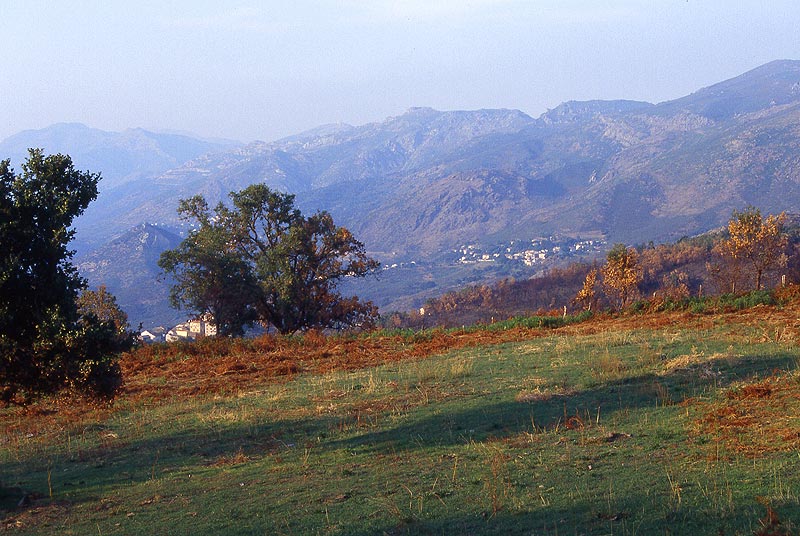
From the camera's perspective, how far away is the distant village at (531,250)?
504 ft

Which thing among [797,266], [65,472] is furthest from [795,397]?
[797,266]

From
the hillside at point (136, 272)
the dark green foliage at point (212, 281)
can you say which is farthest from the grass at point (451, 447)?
the hillside at point (136, 272)

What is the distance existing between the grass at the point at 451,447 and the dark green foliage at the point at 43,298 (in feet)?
4.76

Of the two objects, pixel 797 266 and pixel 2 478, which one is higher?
pixel 2 478

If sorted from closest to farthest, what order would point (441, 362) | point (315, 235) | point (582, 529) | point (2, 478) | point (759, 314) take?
point (582, 529), point (2, 478), point (441, 362), point (759, 314), point (315, 235)

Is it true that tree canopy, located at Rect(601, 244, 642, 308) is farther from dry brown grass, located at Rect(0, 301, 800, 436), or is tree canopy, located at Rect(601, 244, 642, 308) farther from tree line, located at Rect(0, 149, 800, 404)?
dry brown grass, located at Rect(0, 301, 800, 436)

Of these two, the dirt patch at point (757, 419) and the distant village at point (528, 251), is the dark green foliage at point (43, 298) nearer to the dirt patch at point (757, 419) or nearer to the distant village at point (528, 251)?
the dirt patch at point (757, 419)

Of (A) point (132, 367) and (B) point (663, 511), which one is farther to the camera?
(A) point (132, 367)

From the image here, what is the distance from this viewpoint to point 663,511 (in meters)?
7.31

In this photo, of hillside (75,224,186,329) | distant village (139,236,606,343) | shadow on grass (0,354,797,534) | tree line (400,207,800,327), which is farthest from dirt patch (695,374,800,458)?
distant village (139,236,606,343)

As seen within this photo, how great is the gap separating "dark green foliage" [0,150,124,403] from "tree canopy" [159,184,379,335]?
2006 cm

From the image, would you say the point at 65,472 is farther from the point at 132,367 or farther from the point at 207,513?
the point at 132,367

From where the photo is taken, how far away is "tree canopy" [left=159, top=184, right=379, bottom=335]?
3150 cm

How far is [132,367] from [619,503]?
18.0 meters
